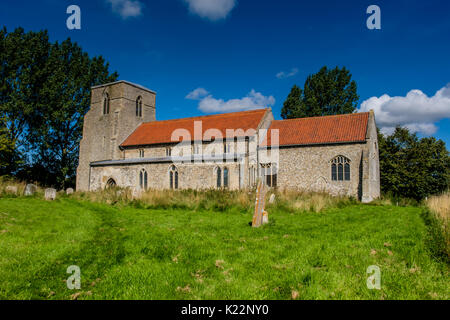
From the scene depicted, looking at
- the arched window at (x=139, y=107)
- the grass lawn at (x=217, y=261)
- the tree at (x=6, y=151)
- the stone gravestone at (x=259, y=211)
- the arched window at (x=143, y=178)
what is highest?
the arched window at (x=139, y=107)

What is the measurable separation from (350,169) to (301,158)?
141 inches

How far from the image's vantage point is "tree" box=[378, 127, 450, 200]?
86.0 ft

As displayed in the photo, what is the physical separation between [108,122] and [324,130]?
2131 centimetres

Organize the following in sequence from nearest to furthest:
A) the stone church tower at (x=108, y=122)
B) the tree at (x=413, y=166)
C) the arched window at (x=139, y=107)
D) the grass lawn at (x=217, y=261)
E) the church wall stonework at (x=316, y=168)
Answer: the grass lawn at (x=217, y=261) → the church wall stonework at (x=316, y=168) → the tree at (x=413, y=166) → the stone church tower at (x=108, y=122) → the arched window at (x=139, y=107)

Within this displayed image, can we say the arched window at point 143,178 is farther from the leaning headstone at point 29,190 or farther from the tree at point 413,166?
the tree at point 413,166

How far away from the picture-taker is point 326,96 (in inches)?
1454

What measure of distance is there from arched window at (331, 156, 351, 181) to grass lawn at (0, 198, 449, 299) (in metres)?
12.8

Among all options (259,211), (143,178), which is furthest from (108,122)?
(259,211)

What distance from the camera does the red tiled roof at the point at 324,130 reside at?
21.3m

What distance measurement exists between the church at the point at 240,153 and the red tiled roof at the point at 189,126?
0.31 ft

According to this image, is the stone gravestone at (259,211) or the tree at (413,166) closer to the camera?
the stone gravestone at (259,211)

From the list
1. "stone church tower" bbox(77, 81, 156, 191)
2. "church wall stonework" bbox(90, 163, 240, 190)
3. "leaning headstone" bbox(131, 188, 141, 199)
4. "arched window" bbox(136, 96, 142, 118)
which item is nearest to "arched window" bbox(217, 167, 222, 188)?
"church wall stonework" bbox(90, 163, 240, 190)

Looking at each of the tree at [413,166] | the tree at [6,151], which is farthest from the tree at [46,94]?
the tree at [413,166]
